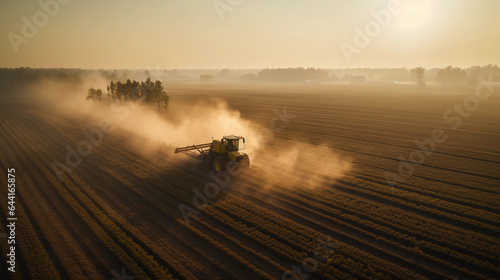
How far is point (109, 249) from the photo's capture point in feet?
36.5

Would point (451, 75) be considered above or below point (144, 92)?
above

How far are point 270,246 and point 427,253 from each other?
23.0ft

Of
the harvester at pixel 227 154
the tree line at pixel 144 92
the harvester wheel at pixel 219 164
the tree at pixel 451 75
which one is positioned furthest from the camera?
the tree at pixel 451 75

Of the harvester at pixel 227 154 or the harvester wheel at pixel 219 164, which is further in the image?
the harvester wheel at pixel 219 164

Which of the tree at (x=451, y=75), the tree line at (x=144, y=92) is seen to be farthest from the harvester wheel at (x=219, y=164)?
the tree at (x=451, y=75)

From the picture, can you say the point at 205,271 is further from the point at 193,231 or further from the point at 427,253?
the point at 427,253

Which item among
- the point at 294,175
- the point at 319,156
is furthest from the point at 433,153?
the point at 294,175

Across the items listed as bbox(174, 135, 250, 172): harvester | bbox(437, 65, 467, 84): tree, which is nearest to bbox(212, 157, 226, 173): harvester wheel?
bbox(174, 135, 250, 172): harvester

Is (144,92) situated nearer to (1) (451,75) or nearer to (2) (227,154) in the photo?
A: (2) (227,154)

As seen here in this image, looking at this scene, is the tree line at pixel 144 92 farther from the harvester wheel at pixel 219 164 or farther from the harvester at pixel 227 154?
the harvester wheel at pixel 219 164

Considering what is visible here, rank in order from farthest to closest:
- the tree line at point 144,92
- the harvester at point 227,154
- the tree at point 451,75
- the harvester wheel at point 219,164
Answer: the tree at point 451,75 < the tree line at point 144,92 < the harvester wheel at point 219,164 < the harvester at point 227,154

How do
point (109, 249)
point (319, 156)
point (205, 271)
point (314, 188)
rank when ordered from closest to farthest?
1. point (205, 271)
2. point (109, 249)
3. point (314, 188)
4. point (319, 156)

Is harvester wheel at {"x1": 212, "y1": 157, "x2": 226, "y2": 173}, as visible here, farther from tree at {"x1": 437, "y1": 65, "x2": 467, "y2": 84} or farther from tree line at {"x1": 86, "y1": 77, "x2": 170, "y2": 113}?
tree at {"x1": 437, "y1": 65, "x2": 467, "y2": 84}

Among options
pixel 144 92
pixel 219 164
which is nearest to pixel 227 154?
pixel 219 164
